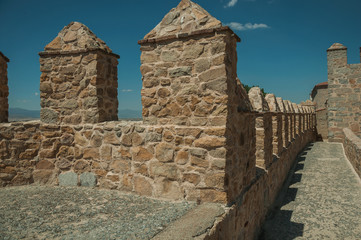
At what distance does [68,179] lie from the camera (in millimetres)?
4871

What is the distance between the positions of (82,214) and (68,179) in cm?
156

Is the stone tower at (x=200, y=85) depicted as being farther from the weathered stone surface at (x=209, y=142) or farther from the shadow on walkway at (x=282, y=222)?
the shadow on walkway at (x=282, y=222)

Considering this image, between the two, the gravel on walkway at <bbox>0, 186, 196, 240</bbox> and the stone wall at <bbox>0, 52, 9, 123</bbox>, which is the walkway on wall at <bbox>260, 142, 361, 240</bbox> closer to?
the gravel on walkway at <bbox>0, 186, 196, 240</bbox>

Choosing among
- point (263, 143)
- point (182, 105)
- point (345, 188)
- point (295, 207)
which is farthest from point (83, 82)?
point (345, 188)

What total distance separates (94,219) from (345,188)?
6.68 meters

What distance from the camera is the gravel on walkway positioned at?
2.95 meters

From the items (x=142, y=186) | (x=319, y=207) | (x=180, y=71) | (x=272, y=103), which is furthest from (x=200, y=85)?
(x=272, y=103)

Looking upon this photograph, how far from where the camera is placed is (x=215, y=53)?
3645 millimetres

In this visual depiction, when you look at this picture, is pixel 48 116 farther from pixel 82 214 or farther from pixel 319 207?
pixel 319 207

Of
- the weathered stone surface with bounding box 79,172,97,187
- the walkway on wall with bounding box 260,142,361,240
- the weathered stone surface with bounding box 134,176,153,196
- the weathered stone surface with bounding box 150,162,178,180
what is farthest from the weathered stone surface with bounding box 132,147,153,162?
the walkway on wall with bounding box 260,142,361,240

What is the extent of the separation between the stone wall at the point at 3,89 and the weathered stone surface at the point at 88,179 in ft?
7.18

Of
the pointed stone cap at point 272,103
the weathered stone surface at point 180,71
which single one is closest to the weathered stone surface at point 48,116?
the weathered stone surface at point 180,71

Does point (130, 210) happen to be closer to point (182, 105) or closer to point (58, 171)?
point (182, 105)

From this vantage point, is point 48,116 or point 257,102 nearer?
point 48,116
